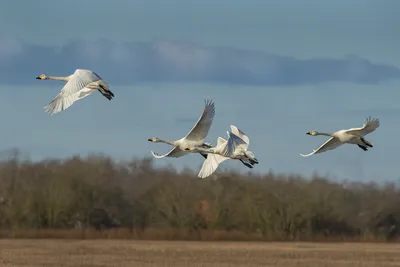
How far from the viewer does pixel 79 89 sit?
110 feet

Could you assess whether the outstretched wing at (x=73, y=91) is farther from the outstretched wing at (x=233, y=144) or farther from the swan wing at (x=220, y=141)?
the swan wing at (x=220, y=141)

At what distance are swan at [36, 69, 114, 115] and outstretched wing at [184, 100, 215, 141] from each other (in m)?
4.34

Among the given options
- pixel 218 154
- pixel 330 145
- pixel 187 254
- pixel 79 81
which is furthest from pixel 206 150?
pixel 187 254

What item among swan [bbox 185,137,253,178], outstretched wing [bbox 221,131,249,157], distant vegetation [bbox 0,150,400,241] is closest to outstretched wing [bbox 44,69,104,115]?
outstretched wing [bbox 221,131,249,157]

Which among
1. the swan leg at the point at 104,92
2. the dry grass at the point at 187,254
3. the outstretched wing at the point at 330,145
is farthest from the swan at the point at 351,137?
the dry grass at the point at 187,254

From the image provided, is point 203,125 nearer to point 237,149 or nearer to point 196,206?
point 237,149

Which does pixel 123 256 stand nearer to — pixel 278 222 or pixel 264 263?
pixel 264 263

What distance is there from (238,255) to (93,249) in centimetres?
650

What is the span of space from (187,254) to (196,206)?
22.9m

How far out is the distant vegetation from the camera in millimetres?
72625

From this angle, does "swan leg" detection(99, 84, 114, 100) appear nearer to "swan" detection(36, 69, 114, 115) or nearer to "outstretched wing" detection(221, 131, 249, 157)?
"swan" detection(36, 69, 114, 115)

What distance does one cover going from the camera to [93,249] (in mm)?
54562

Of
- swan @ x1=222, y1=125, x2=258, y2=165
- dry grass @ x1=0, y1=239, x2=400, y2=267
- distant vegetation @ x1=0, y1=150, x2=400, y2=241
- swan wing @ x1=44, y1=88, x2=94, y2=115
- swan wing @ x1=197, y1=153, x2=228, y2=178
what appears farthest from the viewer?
distant vegetation @ x1=0, y1=150, x2=400, y2=241

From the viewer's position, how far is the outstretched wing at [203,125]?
122 feet
